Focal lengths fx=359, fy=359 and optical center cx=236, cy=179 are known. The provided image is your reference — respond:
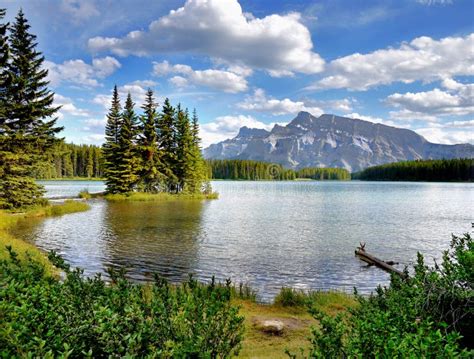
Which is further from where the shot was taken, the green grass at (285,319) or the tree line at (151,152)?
the tree line at (151,152)

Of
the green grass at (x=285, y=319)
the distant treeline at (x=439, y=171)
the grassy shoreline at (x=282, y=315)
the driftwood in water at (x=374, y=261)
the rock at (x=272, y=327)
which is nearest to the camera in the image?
the green grass at (x=285, y=319)

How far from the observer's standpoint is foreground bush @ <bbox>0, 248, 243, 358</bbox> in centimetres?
364

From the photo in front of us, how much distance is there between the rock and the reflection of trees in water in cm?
474

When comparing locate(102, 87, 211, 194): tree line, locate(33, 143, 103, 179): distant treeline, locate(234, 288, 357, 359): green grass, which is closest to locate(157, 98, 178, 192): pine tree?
locate(102, 87, 211, 194): tree line

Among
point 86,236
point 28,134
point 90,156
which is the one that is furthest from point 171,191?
point 90,156

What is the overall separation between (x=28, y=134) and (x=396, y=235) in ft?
121

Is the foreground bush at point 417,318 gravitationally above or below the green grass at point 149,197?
above

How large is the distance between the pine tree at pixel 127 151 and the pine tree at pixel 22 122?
2120 cm

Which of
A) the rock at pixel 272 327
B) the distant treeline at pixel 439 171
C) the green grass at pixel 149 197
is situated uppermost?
the distant treeline at pixel 439 171

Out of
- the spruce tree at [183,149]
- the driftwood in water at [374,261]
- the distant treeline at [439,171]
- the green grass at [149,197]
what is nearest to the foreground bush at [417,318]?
the driftwood in water at [374,261]

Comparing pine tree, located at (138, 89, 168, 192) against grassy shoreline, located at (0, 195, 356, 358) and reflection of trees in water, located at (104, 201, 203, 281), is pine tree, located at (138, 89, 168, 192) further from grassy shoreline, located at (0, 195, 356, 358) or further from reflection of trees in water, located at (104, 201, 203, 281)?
grassy shoreline, located at (0, 195, 356, 358)

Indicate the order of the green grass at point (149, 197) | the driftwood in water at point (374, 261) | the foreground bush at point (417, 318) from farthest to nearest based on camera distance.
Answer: the green grass at point (149, 197)
the driftwood in water at point (374, 261)
the foreground bush at point (417, 318)

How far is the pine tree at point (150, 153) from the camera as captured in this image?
63062 millimetres

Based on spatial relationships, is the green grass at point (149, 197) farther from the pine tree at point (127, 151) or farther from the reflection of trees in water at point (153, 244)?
the reflection of trees in water at point (153, 244)
